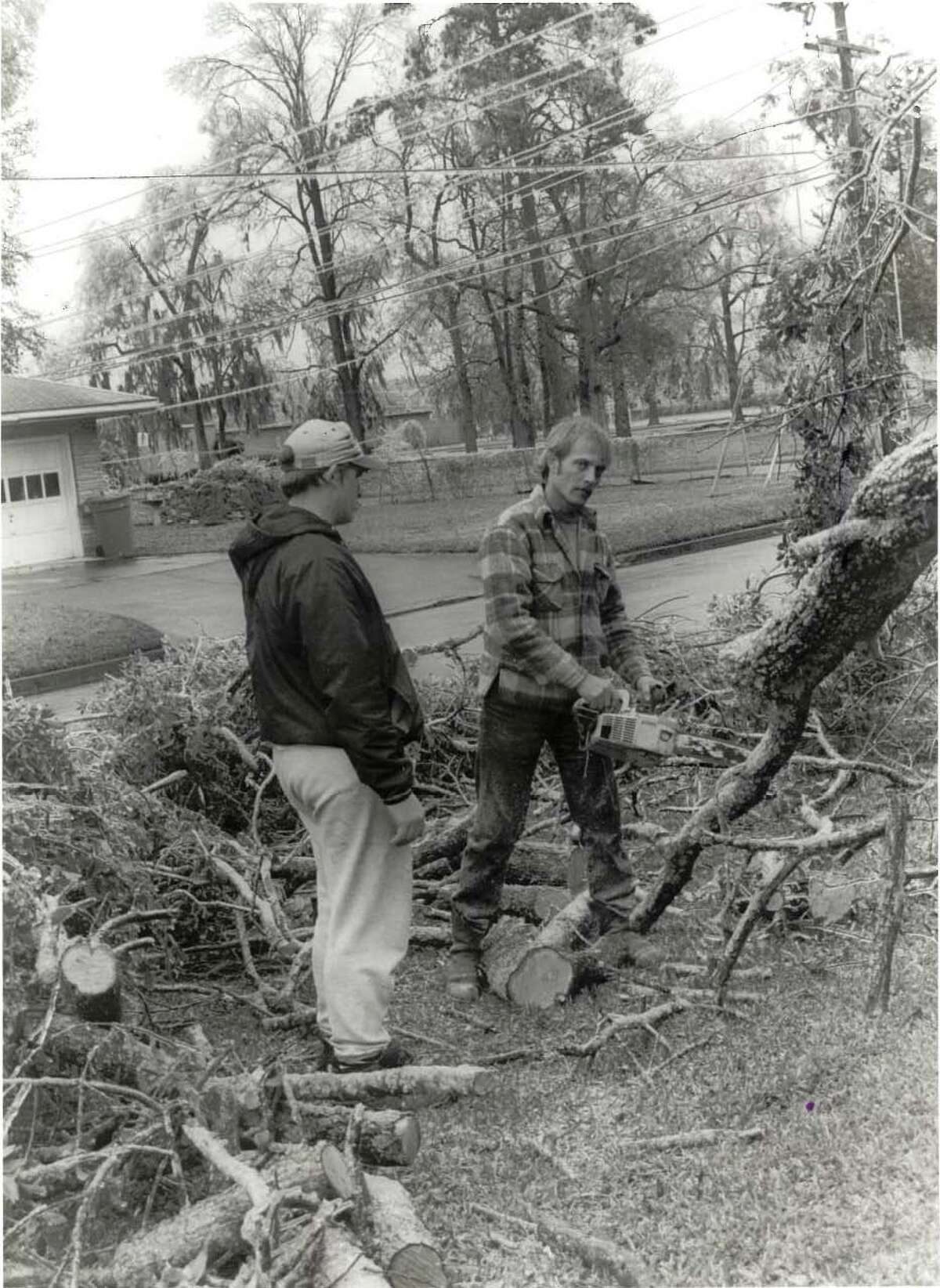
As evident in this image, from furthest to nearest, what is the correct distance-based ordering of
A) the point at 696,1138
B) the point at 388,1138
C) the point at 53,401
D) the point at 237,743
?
the point at 237,743
the point at 53,401
the point at 696,1138
the point at 388,1138

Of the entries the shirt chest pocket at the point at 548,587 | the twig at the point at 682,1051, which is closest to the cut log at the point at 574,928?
the twig at the point at 682,1051

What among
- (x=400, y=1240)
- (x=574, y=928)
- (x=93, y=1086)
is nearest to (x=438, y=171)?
(x=574, y=928)

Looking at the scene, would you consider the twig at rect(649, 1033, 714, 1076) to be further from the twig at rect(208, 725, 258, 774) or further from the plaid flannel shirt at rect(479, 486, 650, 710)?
the twig at rect(208, 725, 258, 774)

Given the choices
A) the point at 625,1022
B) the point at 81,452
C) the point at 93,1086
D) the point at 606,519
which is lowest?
the point at 625,1022

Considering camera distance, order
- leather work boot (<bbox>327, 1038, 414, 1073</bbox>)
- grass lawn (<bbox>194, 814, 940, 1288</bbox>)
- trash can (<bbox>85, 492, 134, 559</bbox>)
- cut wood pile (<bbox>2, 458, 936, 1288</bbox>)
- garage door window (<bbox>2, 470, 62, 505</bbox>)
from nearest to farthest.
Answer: cut wood pile (<bbox>2, 458, 936, 1288</bbox>), grass lawn (<bbox>194, 814, 940, 1288</bbox>), leather work boot (<bbox>327, 1038, 414, 1073</bbox>), garage door window (<bbox>2, 470, 62, 505</bbox>), trash can (<bbox>85, 492, 134, 559</bbox>)

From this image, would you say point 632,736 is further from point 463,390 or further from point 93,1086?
point 93,1086

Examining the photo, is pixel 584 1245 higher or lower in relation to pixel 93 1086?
lower

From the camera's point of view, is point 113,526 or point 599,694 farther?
point 113,526

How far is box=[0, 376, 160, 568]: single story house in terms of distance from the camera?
3.46 m

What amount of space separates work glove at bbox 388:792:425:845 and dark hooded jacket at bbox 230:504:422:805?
0.13ft

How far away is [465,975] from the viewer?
147 inches

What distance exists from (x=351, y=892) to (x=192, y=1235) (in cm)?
93

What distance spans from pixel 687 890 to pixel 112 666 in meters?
2.12

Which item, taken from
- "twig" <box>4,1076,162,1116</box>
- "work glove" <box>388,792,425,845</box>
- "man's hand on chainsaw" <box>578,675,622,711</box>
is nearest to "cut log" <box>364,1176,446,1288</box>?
"twig" <box>4,1076,162,1116</box>
